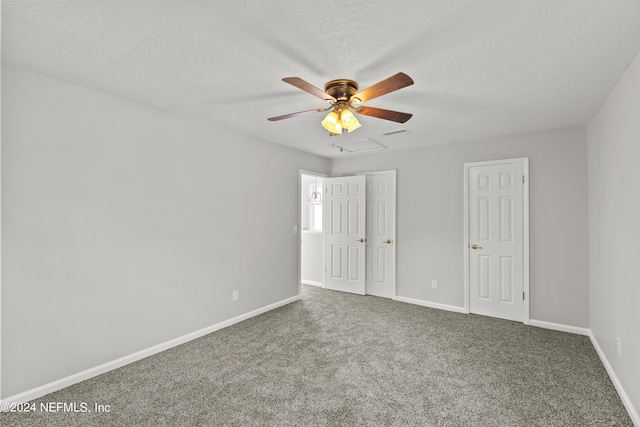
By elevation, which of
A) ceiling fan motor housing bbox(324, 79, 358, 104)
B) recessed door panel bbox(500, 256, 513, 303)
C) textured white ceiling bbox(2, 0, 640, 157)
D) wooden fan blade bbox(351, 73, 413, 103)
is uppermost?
textured white ceiling bbox(2, 0, 640, 157)

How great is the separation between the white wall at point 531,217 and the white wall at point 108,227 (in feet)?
7.76

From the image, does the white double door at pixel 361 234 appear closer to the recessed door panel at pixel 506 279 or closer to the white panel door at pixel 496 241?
the white panel door at pixel 496 241

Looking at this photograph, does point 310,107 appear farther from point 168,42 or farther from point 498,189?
point 498,189

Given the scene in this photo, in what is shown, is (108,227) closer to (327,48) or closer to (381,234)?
(327,48)

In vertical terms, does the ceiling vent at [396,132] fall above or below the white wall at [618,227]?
above

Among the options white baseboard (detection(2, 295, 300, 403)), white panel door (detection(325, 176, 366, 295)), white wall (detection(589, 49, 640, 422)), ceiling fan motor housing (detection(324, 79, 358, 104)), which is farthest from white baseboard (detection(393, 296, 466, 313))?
ceiling fan motor housing (detection(324, 79, 358, 104))

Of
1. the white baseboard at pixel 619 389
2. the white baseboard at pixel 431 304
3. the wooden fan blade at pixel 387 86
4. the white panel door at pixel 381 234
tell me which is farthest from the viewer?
the white panel door at pixel 381 234

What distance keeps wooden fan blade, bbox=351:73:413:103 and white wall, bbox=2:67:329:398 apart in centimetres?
204

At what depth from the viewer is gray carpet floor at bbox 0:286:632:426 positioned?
199cm

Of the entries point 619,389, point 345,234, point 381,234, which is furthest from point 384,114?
point 345,234

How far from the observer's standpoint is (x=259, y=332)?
3391 mm

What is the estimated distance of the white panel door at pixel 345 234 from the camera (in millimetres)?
4965

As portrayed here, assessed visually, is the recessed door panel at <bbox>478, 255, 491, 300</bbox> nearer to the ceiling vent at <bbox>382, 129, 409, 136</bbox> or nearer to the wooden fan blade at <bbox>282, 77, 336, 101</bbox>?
the ceiling vent at <bbox>382, 129, 409, 136</bbox>

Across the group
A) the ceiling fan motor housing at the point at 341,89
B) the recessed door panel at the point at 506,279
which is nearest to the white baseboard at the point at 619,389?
the recessed door panel at the point at 506,279
